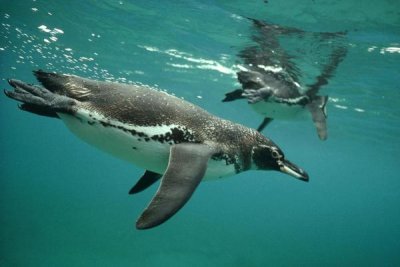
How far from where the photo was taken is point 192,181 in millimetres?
2857

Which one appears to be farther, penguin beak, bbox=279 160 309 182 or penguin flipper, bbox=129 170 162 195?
penguin flipper, bbox=129 170 162 195

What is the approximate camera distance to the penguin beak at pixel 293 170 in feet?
12.7

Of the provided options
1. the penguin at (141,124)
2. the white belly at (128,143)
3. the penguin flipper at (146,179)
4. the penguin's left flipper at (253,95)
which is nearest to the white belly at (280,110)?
the penguin's left flipper at (253,95)

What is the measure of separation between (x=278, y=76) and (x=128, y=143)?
9973 millimetres

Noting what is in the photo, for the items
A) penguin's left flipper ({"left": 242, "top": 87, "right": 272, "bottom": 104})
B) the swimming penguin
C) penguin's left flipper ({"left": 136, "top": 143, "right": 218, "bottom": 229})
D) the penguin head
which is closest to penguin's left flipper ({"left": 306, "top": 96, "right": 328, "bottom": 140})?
the swimming penguin

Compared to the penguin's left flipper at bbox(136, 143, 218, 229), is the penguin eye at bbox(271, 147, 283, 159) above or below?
below

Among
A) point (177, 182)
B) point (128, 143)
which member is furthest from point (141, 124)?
point (177, 182)

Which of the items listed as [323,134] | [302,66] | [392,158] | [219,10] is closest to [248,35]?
[219,10]

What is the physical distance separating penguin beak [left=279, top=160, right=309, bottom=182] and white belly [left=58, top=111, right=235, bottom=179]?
0.69 metres

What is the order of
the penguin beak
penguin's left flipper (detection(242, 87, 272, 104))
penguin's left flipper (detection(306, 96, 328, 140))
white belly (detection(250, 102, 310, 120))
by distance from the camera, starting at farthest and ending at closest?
white belly (detection(250, 102, 310, 120)), penguin's left flipper (detection(306, 96, 328, 140)), penguin's left flipper (detection(242, 87, 272, 104)), the penguin beak

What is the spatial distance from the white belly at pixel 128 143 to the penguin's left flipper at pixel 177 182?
272mm

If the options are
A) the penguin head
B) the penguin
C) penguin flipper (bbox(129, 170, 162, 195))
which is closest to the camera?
the penguin

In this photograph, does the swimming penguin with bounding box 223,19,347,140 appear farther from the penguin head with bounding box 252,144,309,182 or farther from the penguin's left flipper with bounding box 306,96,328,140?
the penguin head with bounding box 252,144,309,182

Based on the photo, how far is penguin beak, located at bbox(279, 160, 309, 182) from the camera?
3.87 meters
